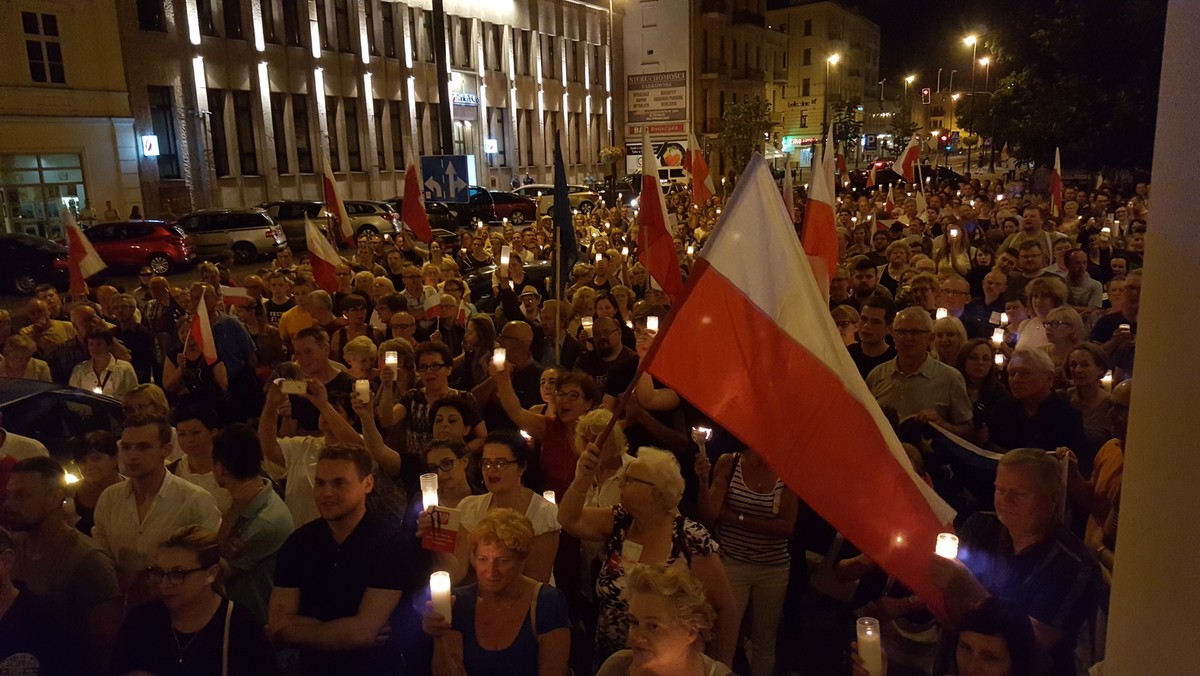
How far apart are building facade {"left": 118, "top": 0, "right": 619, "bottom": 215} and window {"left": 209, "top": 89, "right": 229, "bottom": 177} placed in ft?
0.15

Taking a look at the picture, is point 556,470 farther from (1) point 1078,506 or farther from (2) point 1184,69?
(2) point 1184,69

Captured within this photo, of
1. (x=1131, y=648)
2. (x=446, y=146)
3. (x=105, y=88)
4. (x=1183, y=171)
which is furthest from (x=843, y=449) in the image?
(x=105, y=88)

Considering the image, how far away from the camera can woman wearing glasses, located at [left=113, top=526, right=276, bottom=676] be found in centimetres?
306

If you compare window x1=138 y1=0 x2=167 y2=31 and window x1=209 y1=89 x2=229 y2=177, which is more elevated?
window x1=138 y1=0 x2=167 y2=31

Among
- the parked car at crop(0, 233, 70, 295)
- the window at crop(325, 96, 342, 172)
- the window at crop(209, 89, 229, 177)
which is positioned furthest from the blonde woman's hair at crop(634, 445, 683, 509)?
the window at crop(325, 96, 342, 172)

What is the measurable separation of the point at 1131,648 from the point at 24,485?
4.00 m

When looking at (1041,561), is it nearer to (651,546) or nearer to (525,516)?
(651,546)

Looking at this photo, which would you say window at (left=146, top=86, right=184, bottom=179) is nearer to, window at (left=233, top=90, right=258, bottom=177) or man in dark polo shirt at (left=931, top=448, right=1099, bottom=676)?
window at (left=233, top=90, right=258, bottom=177)

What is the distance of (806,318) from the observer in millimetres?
3094

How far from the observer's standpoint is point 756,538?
4.12 meters

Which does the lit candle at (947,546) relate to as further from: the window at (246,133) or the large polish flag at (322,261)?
the window at (246,133)

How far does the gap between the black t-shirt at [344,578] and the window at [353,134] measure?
1389 inches

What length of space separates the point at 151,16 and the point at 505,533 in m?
31.7

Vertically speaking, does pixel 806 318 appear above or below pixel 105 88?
below
